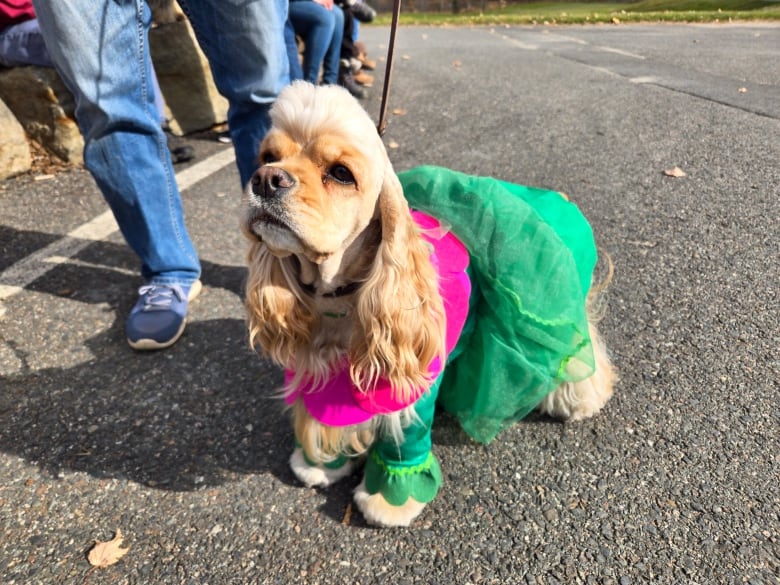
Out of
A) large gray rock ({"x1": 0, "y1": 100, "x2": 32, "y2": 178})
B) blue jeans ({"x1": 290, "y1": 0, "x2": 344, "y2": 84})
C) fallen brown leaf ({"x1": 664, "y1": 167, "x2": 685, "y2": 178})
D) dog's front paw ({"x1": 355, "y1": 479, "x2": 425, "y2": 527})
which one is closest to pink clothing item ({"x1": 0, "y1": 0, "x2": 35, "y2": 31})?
large gray rock ({"x1": 0, "y1": 100, "x2": 32, "y2": 178})

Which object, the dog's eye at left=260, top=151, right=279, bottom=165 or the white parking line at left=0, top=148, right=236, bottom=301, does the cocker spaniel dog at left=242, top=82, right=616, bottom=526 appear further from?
the white parking line at left=0, top=148, right=236, bottom=301

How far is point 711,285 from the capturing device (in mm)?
2578

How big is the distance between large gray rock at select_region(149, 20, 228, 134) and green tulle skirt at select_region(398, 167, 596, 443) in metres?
3.30

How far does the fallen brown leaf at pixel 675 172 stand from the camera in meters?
3.66

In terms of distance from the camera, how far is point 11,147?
3713mm

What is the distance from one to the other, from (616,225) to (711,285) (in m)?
0.71

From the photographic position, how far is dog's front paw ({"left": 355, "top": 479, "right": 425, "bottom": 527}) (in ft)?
5.32

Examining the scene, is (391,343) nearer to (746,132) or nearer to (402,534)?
(402,534)

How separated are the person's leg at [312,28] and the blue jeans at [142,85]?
2920 mm

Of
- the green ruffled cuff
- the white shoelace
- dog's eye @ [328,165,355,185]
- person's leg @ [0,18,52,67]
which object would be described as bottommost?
the green ruffled cuff

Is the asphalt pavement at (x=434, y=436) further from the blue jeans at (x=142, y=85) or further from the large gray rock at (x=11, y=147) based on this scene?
the blue jeans at (x=142, y=85)

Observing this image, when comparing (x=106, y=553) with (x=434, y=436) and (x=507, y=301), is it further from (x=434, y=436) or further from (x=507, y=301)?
(x=507, y=301)

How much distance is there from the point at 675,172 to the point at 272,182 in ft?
10.7

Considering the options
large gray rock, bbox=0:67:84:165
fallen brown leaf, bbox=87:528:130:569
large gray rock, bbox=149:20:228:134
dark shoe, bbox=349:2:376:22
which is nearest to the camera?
fallen brown leaf, bbox=87:528:130:569
